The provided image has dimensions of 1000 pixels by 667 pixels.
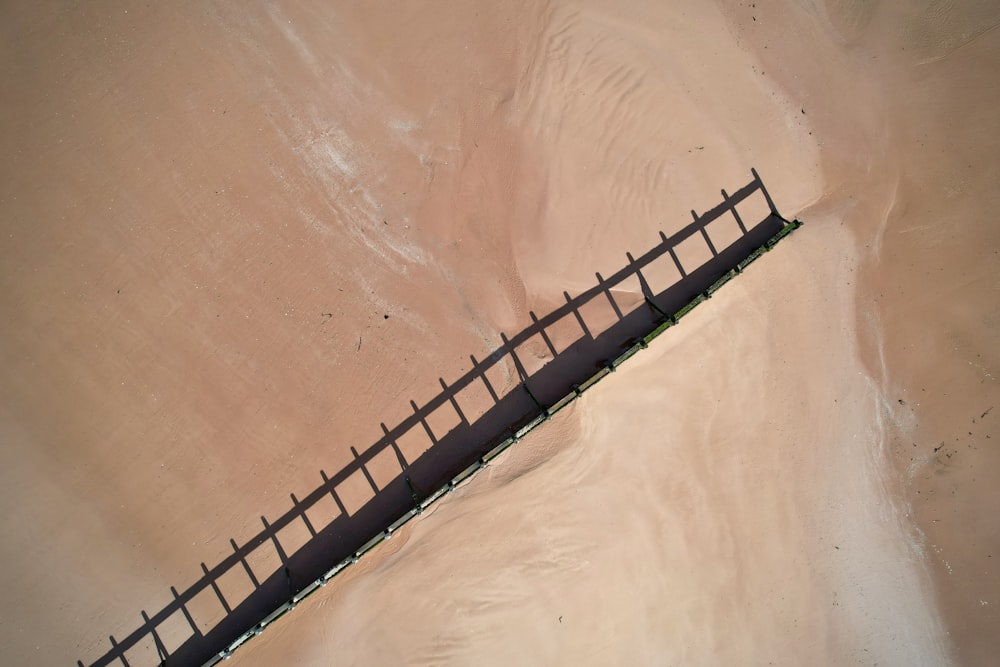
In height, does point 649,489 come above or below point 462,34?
below

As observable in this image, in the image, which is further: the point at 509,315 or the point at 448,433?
the point at 509,315

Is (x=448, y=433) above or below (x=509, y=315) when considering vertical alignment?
below

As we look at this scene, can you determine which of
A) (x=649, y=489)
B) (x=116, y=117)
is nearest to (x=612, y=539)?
(x=649, y=489)

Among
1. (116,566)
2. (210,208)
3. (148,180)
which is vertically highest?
(148,180)

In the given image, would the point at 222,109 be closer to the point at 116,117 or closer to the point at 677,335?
the point at 116,117
